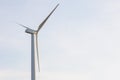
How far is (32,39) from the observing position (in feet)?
152

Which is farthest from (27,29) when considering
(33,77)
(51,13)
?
(33,77)

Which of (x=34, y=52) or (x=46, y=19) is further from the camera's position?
(x=46, y=19)

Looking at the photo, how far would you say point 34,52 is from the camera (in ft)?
143

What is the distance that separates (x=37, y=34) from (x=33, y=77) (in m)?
8.58

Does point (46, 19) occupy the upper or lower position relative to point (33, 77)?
upper

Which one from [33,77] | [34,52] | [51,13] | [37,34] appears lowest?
[33,77]

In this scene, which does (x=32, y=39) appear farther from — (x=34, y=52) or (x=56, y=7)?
(x=56, y=7)

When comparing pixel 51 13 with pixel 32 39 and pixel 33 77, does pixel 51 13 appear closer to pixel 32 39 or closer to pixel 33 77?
pixel 32 39

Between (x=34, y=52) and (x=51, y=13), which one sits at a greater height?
(x=51, y=13)

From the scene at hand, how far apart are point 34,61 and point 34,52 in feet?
4.91

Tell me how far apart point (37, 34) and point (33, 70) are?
749cm

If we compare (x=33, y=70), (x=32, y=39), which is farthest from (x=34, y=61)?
(x=32, y=39)

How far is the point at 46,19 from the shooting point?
159ft

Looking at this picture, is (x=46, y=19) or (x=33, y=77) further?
(x=46, y=19)
